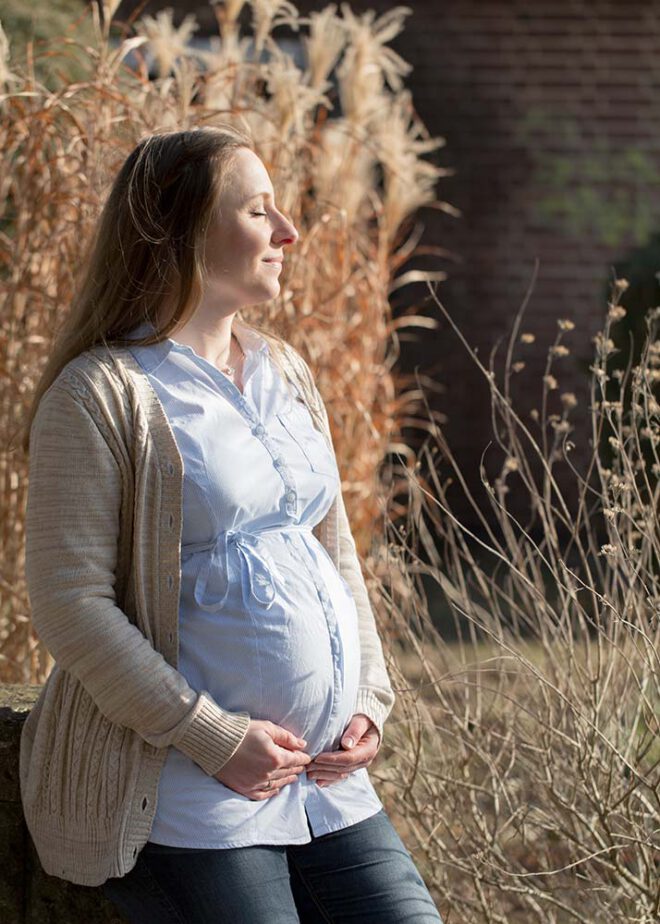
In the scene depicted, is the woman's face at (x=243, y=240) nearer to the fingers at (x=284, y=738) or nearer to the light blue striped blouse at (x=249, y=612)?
the light blue striped blouse at (x=249, y=612)

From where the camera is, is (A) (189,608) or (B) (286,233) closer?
(A) (189,608)

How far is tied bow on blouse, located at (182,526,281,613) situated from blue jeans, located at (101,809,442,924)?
0.36m

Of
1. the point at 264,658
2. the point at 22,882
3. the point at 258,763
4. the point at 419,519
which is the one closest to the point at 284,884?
the point at 258,763

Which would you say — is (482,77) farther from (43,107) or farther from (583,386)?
(43,107)

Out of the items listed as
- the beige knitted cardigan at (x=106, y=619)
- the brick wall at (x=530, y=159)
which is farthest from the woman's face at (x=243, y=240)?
the brick wall at (x=530, y=159)

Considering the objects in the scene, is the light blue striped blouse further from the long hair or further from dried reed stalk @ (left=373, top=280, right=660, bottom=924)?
dried reed stalk @ (left=373, top=280, right=660, bottom=924)

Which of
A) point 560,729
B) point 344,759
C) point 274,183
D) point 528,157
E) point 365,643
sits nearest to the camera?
point 344,759

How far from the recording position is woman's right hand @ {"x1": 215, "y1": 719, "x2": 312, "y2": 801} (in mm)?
1953

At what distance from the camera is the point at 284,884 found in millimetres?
1974

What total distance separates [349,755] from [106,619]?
0.46 meters

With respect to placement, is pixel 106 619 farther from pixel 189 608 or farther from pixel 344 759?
pixel 344 759

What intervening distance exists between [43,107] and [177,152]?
1.49 m

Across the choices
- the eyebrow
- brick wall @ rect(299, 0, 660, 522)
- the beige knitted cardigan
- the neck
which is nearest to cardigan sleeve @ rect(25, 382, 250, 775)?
the beige knitted cardigan

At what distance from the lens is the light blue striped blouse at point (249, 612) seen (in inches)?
77.5
